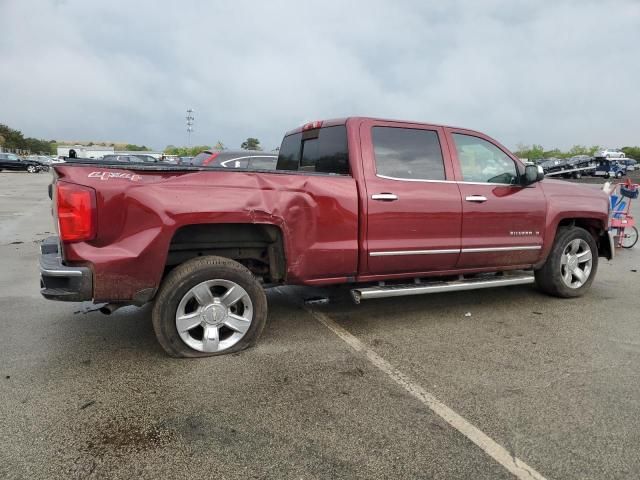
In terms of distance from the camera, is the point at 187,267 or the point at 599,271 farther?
the point at 599,271

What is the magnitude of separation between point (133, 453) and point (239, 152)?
1006cm

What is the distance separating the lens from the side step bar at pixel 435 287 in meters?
4.23

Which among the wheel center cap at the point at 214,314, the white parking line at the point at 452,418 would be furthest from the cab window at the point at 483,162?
the wheel center cap at the point at 214,314

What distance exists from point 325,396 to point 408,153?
2.42m

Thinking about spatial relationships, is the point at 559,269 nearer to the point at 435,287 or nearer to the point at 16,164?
the point at 435,287

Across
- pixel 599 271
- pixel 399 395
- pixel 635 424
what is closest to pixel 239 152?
pixel 599 271

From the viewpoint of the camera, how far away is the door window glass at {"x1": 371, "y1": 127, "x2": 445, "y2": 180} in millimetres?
4363

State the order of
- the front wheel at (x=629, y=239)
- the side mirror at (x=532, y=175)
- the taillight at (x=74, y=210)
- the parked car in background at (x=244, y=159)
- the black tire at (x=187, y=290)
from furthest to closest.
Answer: the parked car in background at (x=244, y=159)
the front wheel at (x=629, y=239)
the side mirror at (x=532, y=175)
the black tire at (x=187, y=290)
the taillight at (x=74, y=210)

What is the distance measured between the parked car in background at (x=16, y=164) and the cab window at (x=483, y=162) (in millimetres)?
45140

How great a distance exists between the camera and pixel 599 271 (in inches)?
276

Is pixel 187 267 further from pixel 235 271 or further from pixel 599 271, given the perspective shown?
pixel 599 271

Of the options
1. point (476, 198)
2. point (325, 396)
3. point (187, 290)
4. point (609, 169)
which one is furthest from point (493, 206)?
point (609, 169)

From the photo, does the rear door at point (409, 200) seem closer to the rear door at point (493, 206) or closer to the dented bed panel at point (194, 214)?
the rear door at point (493, 206)

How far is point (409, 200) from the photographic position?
14.2 ft
